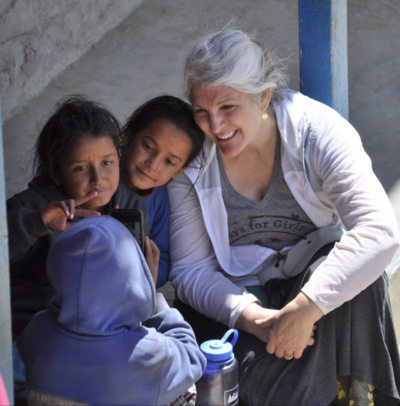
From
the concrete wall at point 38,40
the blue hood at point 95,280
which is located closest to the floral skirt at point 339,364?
the blue hood at point 95,280

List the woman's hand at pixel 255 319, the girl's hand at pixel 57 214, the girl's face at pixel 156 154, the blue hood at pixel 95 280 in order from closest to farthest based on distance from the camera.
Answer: the blue hood at pixel 95 280 < the girl's hand at pixel 57 214 < the woman's hand at pixel 255 319 < the girl's face at pixel 156 154

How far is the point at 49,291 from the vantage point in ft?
6.84

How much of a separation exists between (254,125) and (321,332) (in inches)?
29.4

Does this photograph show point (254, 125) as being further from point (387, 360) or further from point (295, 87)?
point (295, 87)

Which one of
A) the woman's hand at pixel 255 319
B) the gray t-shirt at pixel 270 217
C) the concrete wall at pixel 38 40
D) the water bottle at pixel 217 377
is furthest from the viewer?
the concrete wall at pixel 38 40

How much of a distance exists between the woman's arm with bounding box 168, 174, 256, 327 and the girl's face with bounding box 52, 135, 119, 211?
0.39 m

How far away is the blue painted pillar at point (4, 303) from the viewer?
1417 millimetres

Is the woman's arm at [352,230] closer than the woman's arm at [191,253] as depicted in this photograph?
Yes

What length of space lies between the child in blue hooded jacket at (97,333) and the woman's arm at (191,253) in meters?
0.81

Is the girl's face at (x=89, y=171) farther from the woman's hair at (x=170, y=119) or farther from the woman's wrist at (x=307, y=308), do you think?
the woman's wrist at (x=307, y=308)

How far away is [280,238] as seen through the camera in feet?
8.33

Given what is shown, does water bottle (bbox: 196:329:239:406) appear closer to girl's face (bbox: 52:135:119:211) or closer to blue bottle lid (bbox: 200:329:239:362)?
blue bottle lid (bbox: 200:329:239:362)

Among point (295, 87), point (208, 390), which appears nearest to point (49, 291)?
point (208, 390)

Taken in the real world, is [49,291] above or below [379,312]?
above
